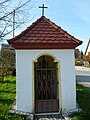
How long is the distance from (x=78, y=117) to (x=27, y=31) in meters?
3.92

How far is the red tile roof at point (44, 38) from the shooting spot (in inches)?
369

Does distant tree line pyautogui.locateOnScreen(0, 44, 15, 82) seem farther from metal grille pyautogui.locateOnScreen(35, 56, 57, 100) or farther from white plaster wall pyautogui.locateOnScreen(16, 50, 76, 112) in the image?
white plaster wall pyautogui.locateOnScreen(16, 50, 76, 112)

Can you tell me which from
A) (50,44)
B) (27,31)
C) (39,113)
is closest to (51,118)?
(39,113)

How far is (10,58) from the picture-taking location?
82.8 feet

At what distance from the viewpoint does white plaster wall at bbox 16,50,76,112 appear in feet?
30.9

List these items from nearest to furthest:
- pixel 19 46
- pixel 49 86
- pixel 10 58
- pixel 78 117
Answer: pixel 78 117 → pixel 19 46 → pixel 49 86 → pixel 10 58

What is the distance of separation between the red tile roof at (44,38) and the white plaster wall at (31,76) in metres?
0.25

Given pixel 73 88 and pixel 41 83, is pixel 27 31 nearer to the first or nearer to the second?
pixel 41 83

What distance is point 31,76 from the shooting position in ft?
31.1


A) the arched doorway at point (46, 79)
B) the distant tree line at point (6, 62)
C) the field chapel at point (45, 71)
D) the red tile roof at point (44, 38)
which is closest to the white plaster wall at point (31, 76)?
the field chapel at point (45, 71)

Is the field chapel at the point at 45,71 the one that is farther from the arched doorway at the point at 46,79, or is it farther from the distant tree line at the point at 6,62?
the distant tree line at the point at 6,62

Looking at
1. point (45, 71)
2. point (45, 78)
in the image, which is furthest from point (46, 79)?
point (45, 71)

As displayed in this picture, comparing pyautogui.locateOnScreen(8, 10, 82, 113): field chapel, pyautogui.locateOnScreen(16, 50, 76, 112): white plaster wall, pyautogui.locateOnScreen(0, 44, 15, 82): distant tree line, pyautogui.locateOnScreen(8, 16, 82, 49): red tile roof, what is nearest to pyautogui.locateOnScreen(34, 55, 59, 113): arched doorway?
pyautogui.locateOnScreen(8, 10, 82, 113): field chapel

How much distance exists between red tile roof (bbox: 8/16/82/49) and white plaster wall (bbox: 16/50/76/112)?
0.83ft
